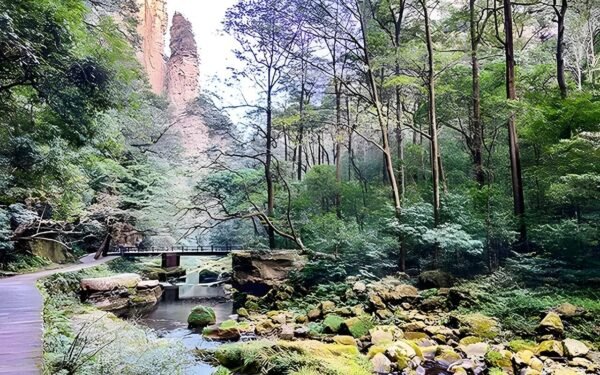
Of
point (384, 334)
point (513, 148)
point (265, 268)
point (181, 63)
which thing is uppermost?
point (181, 63)

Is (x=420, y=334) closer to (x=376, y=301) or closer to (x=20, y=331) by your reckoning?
(x=376, y=301)

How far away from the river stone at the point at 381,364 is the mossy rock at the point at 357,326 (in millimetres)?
1556

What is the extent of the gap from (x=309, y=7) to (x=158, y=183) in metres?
12.5

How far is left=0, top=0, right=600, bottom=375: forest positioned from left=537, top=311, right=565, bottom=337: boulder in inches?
1.3

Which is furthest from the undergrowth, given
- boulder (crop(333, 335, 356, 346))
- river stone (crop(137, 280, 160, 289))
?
river stone (crop(137, 280, 160, 289))

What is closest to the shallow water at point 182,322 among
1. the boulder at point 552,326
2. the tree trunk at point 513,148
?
the boulder at point 552,326

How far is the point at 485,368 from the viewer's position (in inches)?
247

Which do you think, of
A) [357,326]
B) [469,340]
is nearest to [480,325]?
[469,340]

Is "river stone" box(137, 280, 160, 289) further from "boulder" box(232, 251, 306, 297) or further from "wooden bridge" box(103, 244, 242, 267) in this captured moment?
"wooden bridge" box(103, 244, 242, 267)

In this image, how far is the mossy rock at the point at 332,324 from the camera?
8570mm

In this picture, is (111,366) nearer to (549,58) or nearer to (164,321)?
(164,321)

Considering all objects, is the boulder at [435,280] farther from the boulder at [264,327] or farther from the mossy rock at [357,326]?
the boulder at [264,327]

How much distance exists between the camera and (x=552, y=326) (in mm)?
6930

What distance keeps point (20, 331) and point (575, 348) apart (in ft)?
24.9
